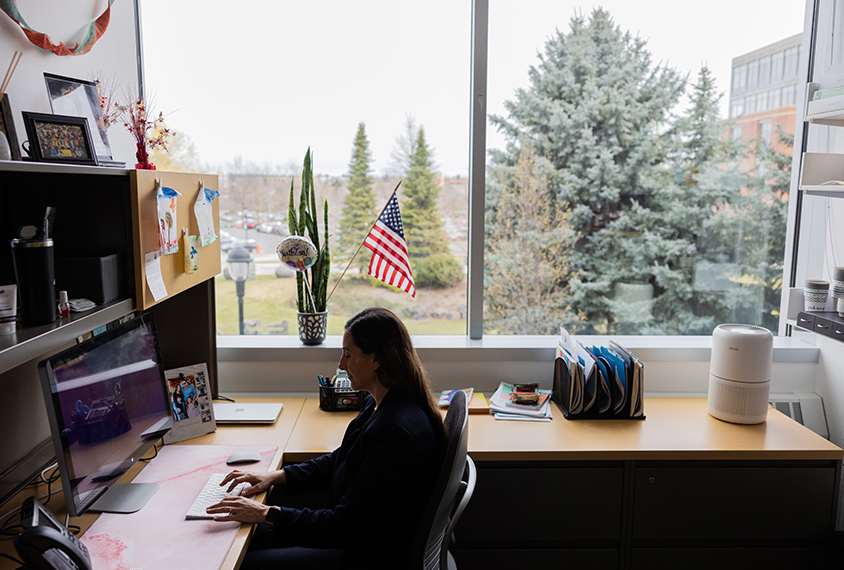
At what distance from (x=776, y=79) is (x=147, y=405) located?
2.97 meters

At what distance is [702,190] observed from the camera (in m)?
2.86

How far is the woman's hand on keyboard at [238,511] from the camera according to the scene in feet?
5.30

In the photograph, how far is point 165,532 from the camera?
1.54 metres

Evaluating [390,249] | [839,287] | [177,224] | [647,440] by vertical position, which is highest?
[177,224]

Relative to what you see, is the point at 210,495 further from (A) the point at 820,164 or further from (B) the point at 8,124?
(A) the point at 820,164

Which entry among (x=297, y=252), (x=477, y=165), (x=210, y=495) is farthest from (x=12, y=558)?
(x=477, y=165)

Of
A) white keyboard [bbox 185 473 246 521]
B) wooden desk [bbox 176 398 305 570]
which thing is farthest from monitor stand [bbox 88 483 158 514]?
wooden desk [bbox 176 398 305 570]

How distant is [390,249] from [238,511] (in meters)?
1.29

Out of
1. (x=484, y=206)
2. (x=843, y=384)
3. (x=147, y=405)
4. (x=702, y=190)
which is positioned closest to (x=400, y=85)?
(x=484, y=206)

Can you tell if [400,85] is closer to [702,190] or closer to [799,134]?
[702,190]

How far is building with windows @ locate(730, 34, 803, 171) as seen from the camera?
2824mm

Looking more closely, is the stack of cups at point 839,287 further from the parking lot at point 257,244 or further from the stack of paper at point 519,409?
the parking lot at point 257,244

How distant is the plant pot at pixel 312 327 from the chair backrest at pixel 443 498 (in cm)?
118

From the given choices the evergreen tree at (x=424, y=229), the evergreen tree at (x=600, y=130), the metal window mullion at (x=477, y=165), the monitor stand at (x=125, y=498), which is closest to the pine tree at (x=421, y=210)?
the evergreen tree at (x=424, y=229)
